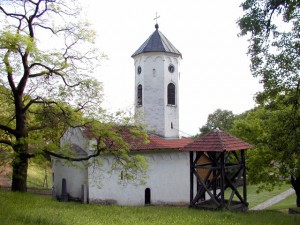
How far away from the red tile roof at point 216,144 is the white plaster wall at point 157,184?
5.03 meters

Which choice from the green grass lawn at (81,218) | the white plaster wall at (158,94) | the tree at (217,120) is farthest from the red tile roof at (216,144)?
the tree at (217,120)

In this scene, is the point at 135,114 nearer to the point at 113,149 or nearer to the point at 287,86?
the point at 113,149

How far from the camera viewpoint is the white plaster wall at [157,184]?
64.5 ft

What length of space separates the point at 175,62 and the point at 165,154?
644 cm

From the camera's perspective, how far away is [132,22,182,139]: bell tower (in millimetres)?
22391

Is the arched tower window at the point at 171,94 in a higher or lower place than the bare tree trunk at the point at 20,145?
higher

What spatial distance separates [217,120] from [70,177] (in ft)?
106

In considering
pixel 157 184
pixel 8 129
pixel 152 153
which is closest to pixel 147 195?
pixel 157 184

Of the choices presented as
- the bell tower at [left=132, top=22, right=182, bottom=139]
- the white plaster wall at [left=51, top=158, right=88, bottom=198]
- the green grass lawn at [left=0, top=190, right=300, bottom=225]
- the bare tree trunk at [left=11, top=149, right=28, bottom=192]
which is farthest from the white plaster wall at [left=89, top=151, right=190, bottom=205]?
the green grass lawn at [left=0, top=190, right=300, bottom=225]

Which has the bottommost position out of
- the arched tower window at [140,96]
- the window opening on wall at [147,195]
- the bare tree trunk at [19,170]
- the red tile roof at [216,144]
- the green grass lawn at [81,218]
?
the window opening on wall at [147,195]

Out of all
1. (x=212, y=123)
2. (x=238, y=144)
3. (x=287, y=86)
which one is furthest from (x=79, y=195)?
(x=212, y=123)

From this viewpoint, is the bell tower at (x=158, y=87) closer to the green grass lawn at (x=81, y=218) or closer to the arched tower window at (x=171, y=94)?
the arched tower window at (x=171, y=94)

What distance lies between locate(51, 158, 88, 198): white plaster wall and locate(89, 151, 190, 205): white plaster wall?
3.34 feet

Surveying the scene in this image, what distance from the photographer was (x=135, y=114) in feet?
47.5
